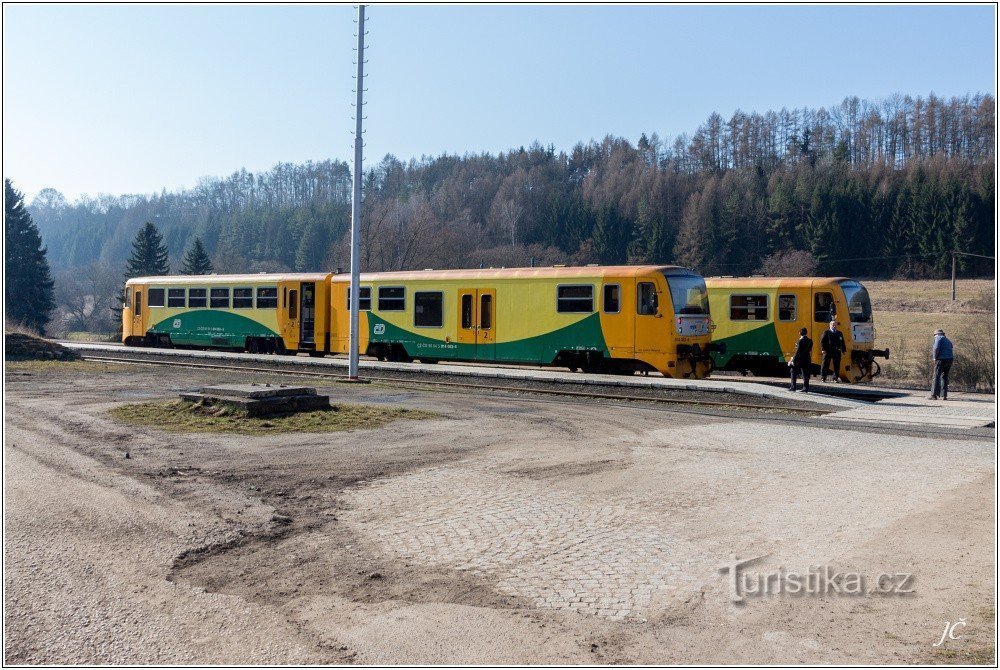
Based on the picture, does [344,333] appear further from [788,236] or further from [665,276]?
[788,236]

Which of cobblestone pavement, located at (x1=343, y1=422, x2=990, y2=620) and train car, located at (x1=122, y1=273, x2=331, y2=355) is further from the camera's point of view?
train car, located at (x1=122, y1=273, x2=331, y2=355)

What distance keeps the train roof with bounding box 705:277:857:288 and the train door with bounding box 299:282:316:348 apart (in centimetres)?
1353

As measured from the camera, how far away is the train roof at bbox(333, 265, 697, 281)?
79.4ft

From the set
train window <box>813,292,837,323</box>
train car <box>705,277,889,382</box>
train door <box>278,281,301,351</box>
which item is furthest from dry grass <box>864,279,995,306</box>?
train door <box>278,281,301,351</box>

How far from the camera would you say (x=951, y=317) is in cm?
5325

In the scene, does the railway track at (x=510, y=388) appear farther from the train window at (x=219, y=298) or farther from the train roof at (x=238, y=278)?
the train roof at (x=238, y=278)

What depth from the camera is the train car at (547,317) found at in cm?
2386

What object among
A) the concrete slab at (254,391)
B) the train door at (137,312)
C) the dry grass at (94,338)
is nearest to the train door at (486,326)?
the concrete slab at (254,391)

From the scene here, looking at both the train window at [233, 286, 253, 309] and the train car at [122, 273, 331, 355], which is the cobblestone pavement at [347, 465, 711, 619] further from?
the train window at [233, 286, 253, 309]

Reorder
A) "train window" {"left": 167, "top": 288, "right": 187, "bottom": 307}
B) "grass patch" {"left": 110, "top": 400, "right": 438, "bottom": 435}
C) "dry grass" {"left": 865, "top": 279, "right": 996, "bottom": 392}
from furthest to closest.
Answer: "train window" {"left": 167, "top": 288, "right": 187, "bottom": 307} < "dry grass" {"left": 865, "top": 279, "right": 996, "bottom": 392} < "grass patch" {"left": 110, "top": 400, "right": 438, "bottom": 435}

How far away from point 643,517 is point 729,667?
3.42 m

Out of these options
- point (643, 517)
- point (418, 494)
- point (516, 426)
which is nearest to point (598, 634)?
point (643, 517)

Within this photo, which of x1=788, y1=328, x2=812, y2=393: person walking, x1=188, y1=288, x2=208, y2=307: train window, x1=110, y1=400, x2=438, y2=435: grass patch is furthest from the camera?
x1=188, y1=288, x2=208, y2=307: train window

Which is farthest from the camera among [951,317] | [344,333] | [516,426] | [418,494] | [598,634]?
[951,317]
